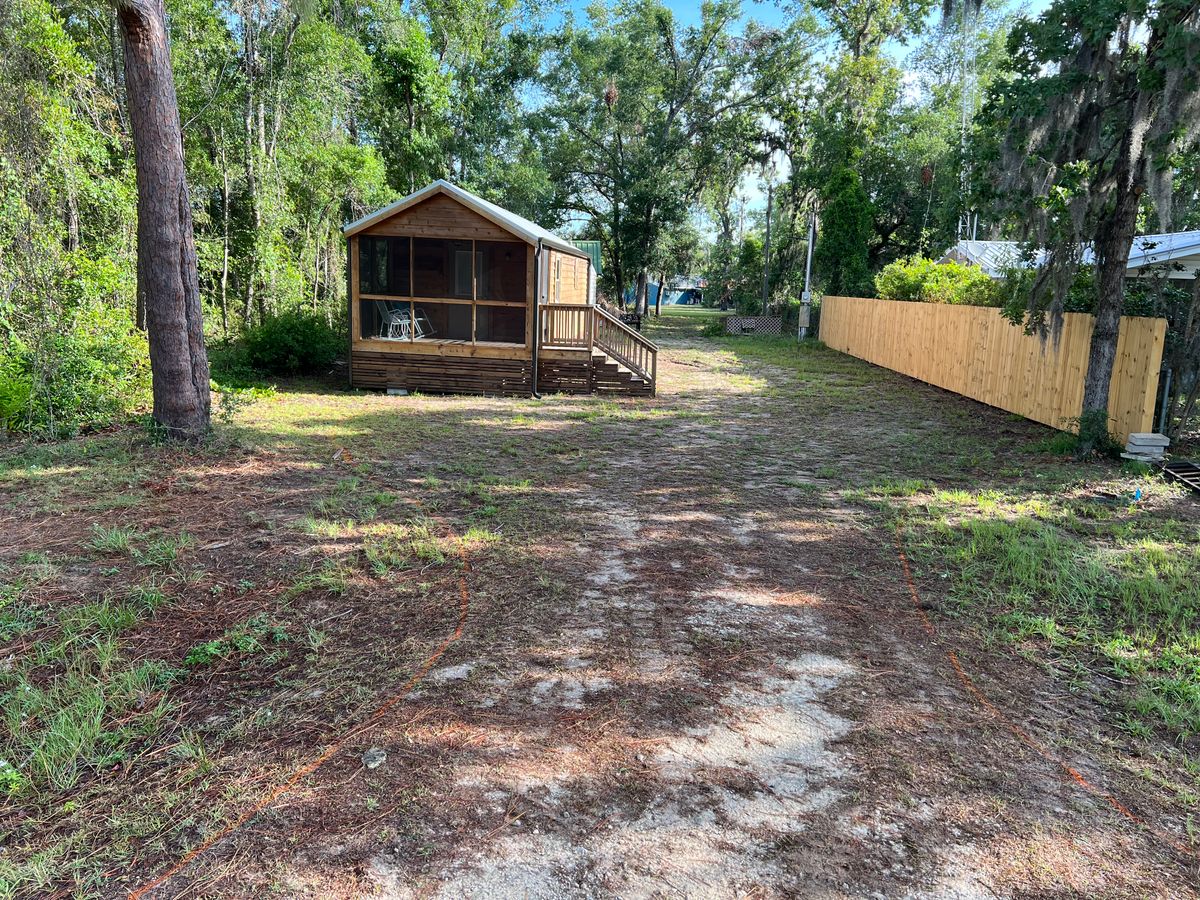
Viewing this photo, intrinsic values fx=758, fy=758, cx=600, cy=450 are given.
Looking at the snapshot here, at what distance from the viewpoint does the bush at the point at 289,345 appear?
12.9 m

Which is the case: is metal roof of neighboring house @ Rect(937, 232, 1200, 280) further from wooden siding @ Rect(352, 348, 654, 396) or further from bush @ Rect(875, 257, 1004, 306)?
wooden siding @ Rect(352, 348, 654, 396)

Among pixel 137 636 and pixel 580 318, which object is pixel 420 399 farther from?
pixel 137 636

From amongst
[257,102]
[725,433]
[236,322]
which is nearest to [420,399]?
[725,433]

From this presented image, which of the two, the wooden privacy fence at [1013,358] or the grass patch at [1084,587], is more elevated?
the wooden privacy fence at [1013,358]

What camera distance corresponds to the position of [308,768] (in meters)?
2.63

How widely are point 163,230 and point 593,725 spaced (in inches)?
245

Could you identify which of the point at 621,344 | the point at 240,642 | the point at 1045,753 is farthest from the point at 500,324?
the point at 1045,753

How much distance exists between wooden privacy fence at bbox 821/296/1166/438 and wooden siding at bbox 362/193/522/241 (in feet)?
24.6

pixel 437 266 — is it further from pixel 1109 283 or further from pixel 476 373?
pixel 1109 283

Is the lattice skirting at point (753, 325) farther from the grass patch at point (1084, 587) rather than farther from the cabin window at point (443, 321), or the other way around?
the grass patch at point (1084, 587)

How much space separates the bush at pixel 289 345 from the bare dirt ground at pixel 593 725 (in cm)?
734

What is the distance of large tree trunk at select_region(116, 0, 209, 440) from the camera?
650 centimetres

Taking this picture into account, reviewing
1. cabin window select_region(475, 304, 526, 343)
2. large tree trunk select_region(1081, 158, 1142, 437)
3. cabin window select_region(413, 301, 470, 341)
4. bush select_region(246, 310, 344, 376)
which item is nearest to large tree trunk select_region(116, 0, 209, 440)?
bush select_region(246, 310, 344, 376)

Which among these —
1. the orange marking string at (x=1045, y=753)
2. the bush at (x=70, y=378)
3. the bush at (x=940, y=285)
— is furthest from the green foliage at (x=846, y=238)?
the orange marking string at (x=1045, y=753)
